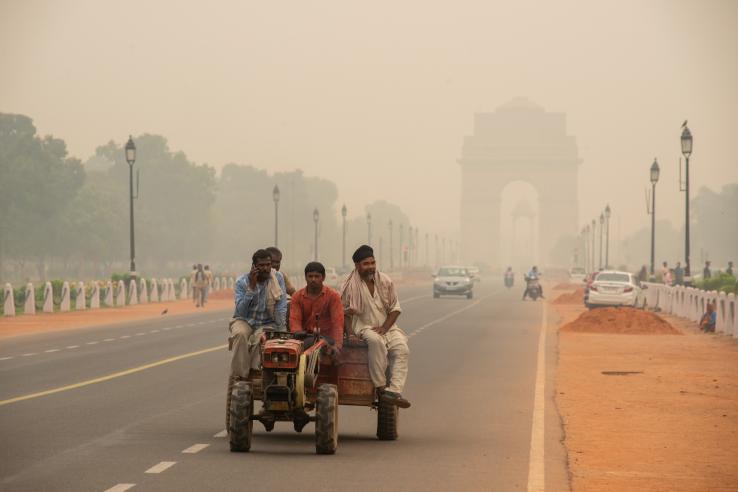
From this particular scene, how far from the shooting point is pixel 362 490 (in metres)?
9.77

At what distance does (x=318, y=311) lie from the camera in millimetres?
12141

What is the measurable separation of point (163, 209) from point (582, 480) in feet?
375

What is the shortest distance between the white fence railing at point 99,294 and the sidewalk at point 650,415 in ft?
68.3

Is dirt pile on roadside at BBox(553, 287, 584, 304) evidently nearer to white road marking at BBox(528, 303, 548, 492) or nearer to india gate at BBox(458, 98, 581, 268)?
white road marking at BBox(528, 303, 548, 492)

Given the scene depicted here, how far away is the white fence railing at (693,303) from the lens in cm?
3250

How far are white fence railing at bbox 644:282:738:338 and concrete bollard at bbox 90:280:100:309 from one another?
778 inches

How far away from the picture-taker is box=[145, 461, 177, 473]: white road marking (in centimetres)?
1059

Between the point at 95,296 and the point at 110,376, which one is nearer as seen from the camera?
the point at 110,376

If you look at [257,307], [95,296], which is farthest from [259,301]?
[95,296]

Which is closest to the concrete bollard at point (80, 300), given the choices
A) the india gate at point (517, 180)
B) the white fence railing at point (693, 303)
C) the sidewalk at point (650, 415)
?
the white fence railing at point (693, 303)

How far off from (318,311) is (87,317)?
31.0 meters

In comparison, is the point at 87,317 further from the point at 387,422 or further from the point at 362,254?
the point at 362,254

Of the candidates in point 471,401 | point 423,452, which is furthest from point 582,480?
point 471,401

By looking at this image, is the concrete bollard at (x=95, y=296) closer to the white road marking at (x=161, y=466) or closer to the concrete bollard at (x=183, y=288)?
the concrete bollard at (x=183, y=288)
